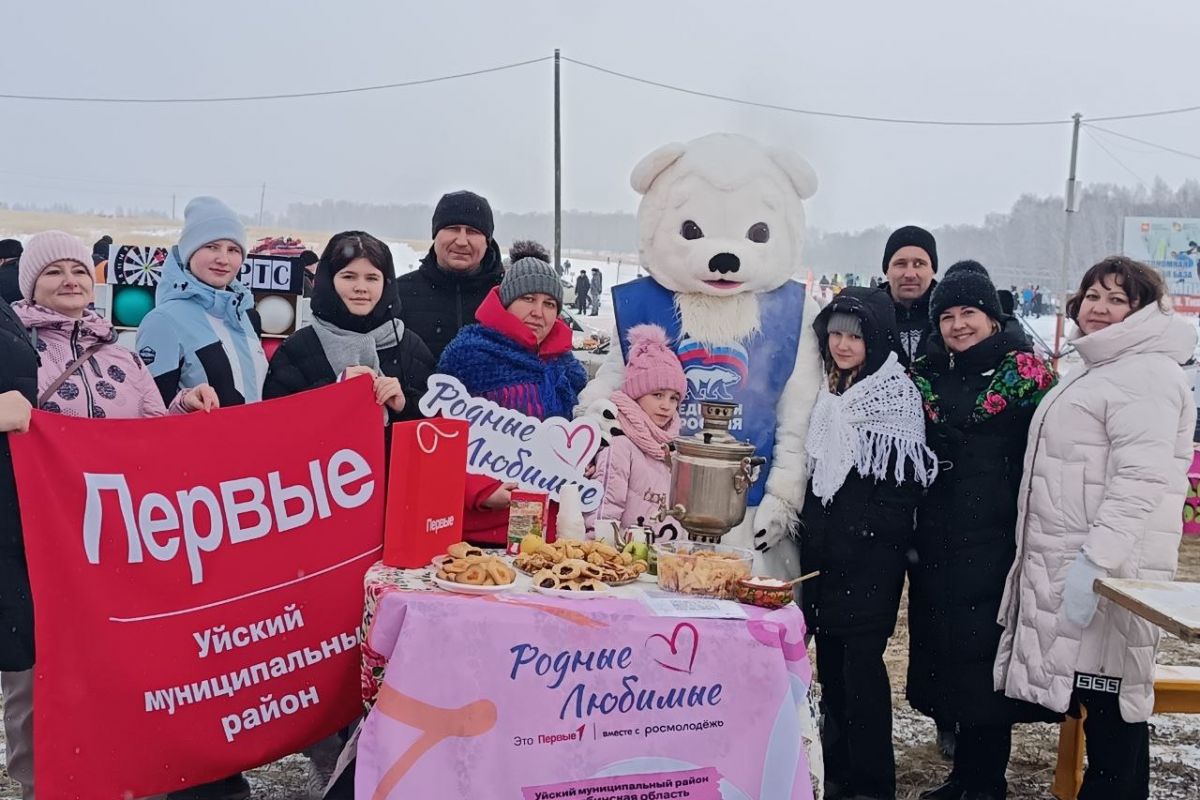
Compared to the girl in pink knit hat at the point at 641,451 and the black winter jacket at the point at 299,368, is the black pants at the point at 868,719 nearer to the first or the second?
the girl in pink knit hat at the point at 641,451

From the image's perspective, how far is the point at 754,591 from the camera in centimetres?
244

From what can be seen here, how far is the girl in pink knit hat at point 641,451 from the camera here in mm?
3131

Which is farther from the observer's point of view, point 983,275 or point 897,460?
point 983,275

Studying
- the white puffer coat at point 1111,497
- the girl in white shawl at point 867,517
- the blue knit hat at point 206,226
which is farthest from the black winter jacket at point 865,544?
the blue knit hat at point 206,226

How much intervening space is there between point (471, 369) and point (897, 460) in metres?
A: 1.30

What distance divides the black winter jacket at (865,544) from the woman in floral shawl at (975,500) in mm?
136

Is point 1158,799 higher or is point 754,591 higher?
point 754,591

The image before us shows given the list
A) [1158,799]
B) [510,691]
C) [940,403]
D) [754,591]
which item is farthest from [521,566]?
[1158,799]

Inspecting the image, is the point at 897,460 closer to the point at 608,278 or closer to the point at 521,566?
the point at 521,566

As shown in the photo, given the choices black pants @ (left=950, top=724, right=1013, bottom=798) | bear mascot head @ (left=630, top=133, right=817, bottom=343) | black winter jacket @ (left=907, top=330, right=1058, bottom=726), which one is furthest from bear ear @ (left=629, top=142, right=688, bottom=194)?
black pants @ (left=950, top=724, right=1013, bottom=798)

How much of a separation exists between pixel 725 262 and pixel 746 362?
0.34 metres

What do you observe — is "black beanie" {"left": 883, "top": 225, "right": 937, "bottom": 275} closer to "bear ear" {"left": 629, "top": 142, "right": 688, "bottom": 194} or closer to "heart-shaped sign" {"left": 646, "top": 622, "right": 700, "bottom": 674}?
"bear ear" {"left": 629, "top": 142, "right": 688, "bottom": 194}

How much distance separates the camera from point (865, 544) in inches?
127

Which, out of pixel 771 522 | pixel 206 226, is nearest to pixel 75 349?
pixel 206 226
